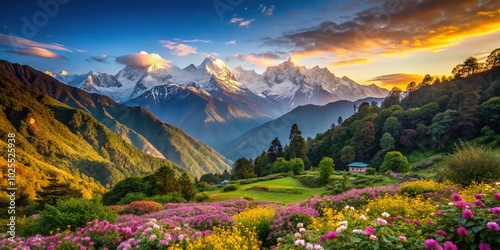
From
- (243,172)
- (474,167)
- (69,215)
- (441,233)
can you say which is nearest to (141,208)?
(69,215)

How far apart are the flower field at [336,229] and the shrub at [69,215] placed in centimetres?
194

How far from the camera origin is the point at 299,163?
58.3 meters

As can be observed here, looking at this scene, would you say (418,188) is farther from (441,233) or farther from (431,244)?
(431,244)

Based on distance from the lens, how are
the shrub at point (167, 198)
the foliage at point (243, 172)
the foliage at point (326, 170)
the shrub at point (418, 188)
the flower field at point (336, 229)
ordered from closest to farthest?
the flower field at point (336, 229)
the shrub at point (418, 188)
the shrub at point (167, 198)
the foliage at point (326, 170)
the foliage at point (243, 172)

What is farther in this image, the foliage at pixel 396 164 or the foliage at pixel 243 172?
the foliage at pixel 243 172

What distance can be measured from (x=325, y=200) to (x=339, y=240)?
9081 mm

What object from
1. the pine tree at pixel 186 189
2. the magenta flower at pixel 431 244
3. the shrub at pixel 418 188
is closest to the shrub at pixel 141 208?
the shrub at pixel 418 188

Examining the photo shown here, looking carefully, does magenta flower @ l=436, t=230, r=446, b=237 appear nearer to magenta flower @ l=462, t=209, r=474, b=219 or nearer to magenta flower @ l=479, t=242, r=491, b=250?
magenta flower @ l=462, t=209, r=474, b=219

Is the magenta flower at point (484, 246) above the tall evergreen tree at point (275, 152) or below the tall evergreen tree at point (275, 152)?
above

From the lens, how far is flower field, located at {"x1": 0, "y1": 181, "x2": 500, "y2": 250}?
18.8ft

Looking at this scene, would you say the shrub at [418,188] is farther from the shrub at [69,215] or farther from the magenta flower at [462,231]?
the shrub at [69,215]

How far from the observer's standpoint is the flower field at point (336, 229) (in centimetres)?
573

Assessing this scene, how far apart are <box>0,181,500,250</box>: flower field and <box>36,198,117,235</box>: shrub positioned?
6.37 ft

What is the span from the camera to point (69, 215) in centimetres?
1266
